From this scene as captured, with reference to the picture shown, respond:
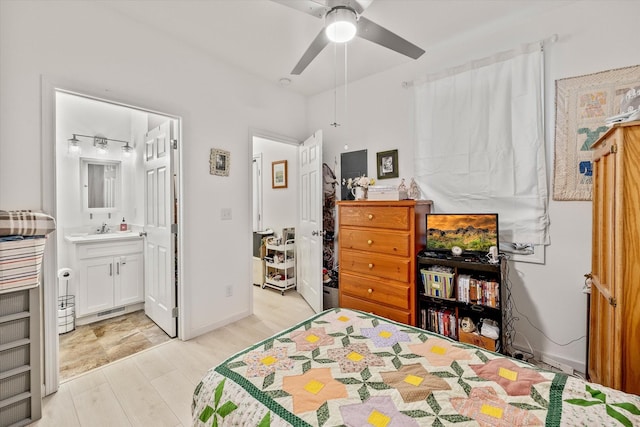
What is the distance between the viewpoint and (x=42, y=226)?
1662 mm

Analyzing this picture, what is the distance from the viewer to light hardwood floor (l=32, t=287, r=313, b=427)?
1717 mm

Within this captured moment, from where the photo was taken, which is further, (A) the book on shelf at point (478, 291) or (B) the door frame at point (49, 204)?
(A) the book on shelf at point (478, 291)

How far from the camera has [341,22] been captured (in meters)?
1.52

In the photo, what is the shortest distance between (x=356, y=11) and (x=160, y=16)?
1.63 m

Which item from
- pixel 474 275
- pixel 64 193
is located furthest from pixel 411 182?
pixel 64 193

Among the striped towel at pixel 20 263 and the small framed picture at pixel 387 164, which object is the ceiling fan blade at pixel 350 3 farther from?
the striped towel at pixel 20 263

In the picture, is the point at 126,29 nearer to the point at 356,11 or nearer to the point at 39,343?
the point at 356,11

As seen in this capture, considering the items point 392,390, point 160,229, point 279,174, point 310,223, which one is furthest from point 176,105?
point 392,390

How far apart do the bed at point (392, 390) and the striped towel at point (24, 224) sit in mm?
1390

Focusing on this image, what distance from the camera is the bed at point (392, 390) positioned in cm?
91

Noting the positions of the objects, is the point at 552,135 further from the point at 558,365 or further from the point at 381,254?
the point at 558,365

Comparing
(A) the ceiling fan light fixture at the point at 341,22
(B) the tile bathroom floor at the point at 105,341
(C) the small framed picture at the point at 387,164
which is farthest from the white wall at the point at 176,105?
(A) the ceiling fan light fixture at the point at 341,22

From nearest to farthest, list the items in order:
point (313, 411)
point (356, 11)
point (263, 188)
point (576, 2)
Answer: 1. point (313, 411)
2. point (356, 11)
3. point (576, 2)
4. point (263, 188)

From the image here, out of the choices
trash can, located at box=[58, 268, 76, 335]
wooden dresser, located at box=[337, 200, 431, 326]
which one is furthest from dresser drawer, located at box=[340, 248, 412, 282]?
trash can, located at box=[58, 268, 76, 335]
